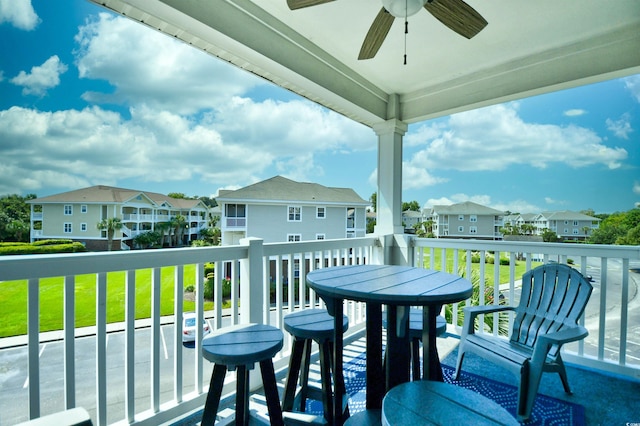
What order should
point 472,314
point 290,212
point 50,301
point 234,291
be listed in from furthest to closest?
point 290,212 < point 472,314 < point 234,291 < point 50,301

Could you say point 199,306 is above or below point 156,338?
above

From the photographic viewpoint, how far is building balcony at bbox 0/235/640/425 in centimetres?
153

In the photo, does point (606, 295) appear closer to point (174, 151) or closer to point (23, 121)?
point (23, 121)

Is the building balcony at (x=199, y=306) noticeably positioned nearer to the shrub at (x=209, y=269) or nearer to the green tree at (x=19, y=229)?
the shrub at (x=209, y=269)

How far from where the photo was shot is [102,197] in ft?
7.58

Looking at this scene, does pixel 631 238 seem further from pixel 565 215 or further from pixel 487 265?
pixel 487 265

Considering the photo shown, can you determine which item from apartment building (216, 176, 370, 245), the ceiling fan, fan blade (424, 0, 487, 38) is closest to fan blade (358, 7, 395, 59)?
the ceiling fan

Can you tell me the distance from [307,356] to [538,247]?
98.7 inches

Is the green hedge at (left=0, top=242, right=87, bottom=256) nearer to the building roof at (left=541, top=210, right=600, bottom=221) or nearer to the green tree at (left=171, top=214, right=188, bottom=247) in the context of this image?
the green tree at (left=171, top=214, right=188, bottom=247)

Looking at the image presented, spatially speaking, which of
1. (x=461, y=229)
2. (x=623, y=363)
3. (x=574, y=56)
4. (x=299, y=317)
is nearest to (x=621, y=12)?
(x=574, y=56)

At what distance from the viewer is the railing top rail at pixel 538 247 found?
252 centimetres

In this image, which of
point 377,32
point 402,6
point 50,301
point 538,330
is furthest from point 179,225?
point 538,330

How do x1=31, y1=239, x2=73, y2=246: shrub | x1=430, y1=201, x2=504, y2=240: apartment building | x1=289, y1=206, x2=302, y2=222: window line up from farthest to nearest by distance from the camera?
1. x1=289, y1=206, x2=302, y2=222: window
2. x1=430, y1=201, x2=504, y2=240: apartment building
3. x1=31, y1=239, x2=73, y2=246: shrub

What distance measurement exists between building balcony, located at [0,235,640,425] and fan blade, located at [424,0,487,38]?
201 cm
